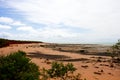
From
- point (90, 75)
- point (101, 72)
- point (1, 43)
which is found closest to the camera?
point (90, 75)

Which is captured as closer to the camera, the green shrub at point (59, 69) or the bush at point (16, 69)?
the bush at point (16, 69)

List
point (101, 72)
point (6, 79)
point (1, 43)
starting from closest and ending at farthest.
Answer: point (6, 79), point (101, 72), point (1, 43)

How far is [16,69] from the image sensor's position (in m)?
8.67

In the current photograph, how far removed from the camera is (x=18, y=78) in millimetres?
8531

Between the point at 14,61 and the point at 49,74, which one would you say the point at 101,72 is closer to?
the point at 49,74

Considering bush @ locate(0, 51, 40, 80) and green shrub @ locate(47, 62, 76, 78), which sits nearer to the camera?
bush @ locate(0, 51, 40, 80)

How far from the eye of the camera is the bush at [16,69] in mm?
8477

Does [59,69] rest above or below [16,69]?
below

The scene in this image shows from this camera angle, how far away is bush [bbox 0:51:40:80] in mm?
8477

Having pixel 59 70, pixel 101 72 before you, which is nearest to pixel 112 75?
pixel 101 72

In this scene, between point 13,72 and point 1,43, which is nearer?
point 13,72

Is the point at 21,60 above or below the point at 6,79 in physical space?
above

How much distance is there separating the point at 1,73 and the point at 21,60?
87 centimetres

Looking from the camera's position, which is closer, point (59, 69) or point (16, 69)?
point (16, 69)
